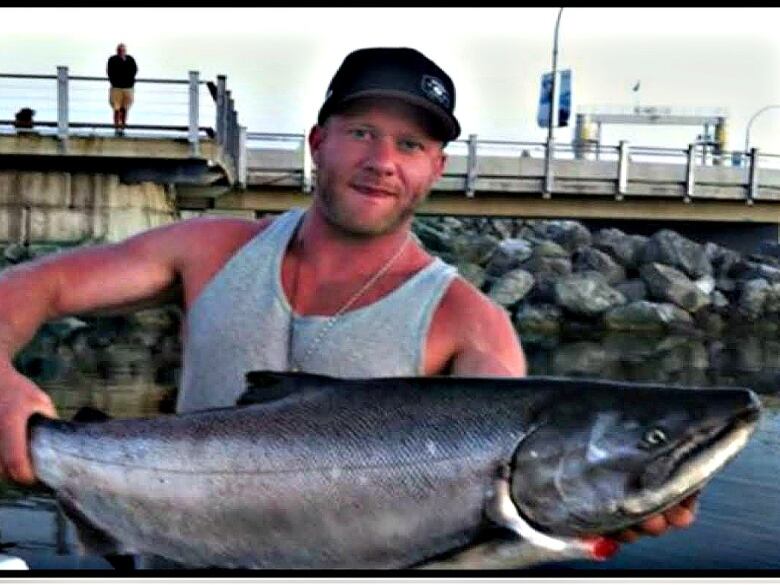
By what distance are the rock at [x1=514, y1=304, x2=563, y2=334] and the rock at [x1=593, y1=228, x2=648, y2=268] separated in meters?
4.95

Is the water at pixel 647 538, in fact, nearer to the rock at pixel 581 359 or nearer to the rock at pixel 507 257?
the rock at pixel 581 359

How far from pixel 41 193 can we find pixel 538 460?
64.9 ft

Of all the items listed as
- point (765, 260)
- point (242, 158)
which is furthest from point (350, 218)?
point (765, 260)

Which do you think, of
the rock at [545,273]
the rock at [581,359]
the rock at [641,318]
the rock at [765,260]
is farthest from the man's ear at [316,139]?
the rock at [765,260]

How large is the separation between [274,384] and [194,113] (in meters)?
19.9

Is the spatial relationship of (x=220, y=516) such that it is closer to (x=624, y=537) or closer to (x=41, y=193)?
(x=624, y=537)

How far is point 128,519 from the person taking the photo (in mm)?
2812

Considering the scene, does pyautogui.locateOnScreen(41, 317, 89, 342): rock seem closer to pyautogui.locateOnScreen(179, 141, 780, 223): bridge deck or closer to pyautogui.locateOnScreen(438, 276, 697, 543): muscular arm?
pyautogui.locateOnScreen(179, 141, 780, 223): bridge deck

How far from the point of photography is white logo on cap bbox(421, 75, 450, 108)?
2869 mm

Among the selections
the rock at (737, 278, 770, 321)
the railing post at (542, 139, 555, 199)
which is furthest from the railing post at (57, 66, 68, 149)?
the rock at (737, 278, 770, 321)

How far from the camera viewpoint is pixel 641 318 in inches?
1077

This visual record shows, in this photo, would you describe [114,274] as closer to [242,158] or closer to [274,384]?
[274,384]

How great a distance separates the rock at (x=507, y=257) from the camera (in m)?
30.2

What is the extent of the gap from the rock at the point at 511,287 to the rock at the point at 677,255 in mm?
4425
